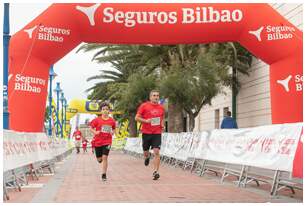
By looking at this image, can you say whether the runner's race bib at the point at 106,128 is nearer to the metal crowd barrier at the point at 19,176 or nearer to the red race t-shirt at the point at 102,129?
the red race t-shirt at the point at 102,129

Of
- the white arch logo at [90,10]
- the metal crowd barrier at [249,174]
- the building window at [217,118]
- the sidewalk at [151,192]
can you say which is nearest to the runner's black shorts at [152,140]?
the sidewalk at [151,192]

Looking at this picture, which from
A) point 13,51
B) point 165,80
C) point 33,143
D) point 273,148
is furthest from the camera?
point 165,80

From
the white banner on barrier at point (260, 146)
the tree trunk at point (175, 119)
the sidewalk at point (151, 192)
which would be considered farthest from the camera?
the tree trunk at point (175, 119)

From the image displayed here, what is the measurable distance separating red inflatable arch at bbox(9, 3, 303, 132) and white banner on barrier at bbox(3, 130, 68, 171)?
0.90 metres

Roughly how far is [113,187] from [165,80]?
13.4 meters

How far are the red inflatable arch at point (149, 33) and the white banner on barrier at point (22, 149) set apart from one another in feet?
2.95

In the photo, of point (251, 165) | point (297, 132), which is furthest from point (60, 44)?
Answer: point (297, 132)

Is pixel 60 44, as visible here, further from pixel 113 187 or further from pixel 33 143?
pixel 113 187

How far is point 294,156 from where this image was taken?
8188mm

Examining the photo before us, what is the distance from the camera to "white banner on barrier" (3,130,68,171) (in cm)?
911

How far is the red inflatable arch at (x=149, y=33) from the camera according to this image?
14406 mm

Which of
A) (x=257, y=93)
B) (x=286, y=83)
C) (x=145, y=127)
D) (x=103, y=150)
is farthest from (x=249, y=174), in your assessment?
(x=257, y=93)

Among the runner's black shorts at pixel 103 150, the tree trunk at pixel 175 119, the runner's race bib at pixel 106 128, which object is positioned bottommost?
the runner's black shorts at pixel 103 150

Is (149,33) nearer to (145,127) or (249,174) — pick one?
(145,127)
